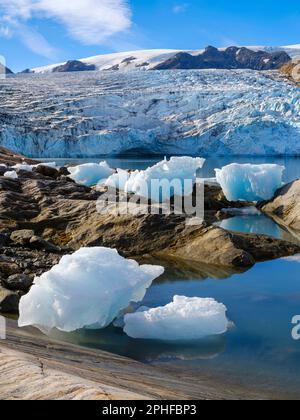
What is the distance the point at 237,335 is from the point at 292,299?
144 centimetres

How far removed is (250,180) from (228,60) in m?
113

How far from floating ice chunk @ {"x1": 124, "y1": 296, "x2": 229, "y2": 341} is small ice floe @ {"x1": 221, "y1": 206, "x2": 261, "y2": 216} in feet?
27.1

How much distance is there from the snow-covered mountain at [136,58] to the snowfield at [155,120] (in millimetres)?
65324

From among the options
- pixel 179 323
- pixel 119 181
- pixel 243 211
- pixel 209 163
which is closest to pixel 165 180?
→ pixel 119 181

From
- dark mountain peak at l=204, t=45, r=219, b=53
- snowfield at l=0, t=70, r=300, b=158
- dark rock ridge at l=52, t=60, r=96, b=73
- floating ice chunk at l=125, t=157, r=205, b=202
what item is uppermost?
dark mountain peak at l=204, t=45, r=219, b=53

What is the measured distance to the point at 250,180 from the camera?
13734 millimetres

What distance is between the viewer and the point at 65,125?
36.3m

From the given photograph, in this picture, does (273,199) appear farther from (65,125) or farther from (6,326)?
(65,125)

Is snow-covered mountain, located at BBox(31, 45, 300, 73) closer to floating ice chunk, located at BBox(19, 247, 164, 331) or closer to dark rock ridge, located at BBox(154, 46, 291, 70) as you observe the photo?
dark rock ridge, located at BBox(154, 46, 291, 70)

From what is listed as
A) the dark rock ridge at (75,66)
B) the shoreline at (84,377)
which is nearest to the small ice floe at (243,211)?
the shoreline at (84,377)

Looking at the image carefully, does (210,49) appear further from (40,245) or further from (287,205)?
(40,245)

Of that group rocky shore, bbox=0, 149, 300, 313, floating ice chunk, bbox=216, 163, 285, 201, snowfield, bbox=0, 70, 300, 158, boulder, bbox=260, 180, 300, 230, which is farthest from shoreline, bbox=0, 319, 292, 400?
snowfield, bbox=0, 70, 300, 158

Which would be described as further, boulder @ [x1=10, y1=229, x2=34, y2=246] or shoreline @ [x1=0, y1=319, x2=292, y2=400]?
boulder @ [x1=10, y1=229, x2=34, y2=246]

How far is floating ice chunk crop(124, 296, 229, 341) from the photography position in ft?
14.5
